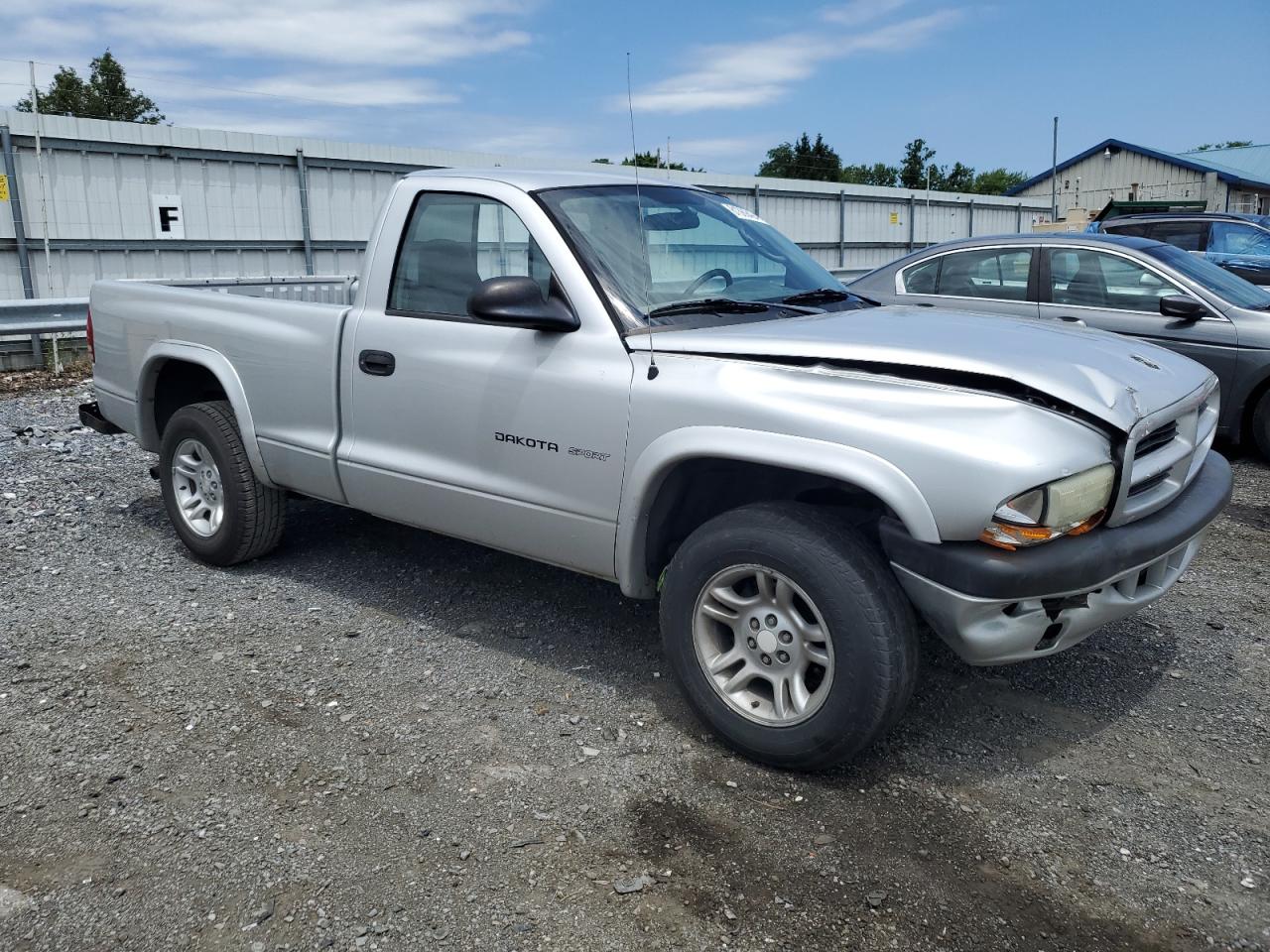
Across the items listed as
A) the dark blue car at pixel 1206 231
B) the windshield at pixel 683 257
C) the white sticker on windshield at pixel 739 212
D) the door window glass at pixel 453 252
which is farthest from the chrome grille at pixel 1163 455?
the dark blue car at pixel 1206 231

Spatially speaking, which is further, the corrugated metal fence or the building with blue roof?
the building with blue roof

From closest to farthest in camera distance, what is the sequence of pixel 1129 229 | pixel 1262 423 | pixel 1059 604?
pixel 1059 604 → pixel 1262 423 → pixel 1129 229

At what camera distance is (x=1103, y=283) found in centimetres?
764

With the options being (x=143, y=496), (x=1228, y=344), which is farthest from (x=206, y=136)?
(x=1228, y=344)

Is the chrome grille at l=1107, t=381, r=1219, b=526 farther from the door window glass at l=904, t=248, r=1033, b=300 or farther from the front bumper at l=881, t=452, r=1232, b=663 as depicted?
the door window glass at l=904, t=248, r=1033, b=300

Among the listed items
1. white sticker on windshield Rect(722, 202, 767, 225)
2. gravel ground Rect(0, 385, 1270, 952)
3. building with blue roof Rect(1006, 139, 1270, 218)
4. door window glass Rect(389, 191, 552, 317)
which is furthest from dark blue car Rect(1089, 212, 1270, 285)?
building with blue roof Rect(1006, 139, 1270, 218)

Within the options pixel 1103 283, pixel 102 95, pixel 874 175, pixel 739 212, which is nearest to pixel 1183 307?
pixel 1103 283

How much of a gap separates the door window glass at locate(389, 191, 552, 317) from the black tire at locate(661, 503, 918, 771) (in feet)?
4.61

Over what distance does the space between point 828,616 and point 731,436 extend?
62 cm

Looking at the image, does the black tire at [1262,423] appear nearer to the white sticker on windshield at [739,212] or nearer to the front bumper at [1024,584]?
the white sticker on windshield at [739,212]

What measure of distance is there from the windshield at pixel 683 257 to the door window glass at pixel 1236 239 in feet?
29.7

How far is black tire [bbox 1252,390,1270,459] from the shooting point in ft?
24.1

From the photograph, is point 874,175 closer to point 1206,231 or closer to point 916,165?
point 916,165

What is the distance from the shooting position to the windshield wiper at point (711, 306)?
3.77m
